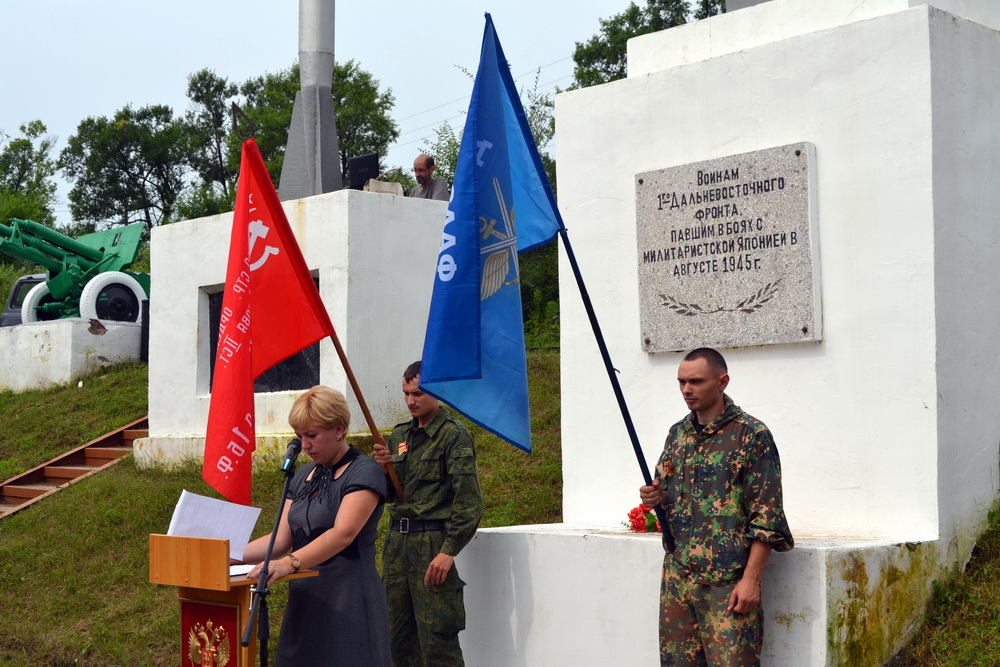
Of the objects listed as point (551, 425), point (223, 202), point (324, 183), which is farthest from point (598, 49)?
point (551, 425)

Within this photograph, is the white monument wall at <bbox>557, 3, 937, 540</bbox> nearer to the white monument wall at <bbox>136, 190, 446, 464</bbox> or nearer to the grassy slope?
the grassy slope

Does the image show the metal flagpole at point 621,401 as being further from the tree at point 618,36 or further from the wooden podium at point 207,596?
the tree at point 618,36

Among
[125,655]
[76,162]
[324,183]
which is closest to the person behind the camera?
[125,655]

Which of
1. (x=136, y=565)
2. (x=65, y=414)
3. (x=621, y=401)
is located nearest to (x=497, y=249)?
(x=621, y=401)

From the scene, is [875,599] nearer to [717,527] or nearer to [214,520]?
[717,527]

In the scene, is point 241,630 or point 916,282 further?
point 916,282

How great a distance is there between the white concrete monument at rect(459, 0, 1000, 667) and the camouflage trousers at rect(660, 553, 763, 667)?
0.39 m

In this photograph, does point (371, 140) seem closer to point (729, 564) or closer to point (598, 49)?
point (598, 49)

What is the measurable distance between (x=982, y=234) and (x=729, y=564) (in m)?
2.18

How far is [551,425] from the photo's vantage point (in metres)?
10.3

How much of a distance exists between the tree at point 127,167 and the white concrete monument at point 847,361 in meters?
39.0

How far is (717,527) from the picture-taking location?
4.42 m

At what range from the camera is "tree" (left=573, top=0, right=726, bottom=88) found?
28.5 m

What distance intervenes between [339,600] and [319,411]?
0.70m
